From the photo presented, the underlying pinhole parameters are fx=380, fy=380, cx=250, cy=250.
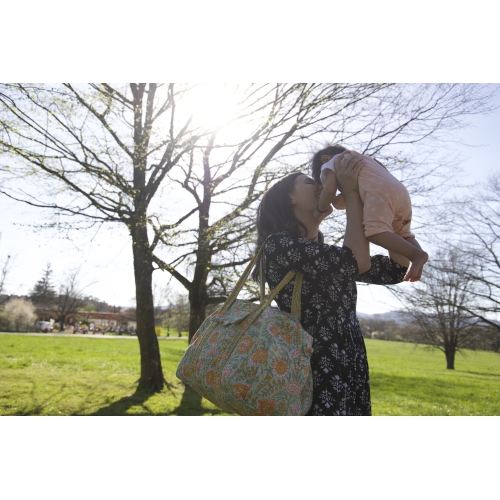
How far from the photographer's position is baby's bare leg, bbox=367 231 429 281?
1.01m

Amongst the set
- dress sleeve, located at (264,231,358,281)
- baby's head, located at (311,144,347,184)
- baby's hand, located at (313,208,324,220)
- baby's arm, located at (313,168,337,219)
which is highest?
baby's head, located at (311,144,347,184)

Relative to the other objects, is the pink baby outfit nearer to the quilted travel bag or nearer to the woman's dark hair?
the woman's dark hair

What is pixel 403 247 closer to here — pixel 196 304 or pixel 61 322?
pixel 196 304

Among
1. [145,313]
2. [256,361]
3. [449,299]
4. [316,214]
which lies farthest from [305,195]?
[449,299]

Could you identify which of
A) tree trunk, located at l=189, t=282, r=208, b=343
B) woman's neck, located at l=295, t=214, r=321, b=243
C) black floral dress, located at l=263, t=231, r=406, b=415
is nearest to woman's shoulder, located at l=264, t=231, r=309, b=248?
black floral dress, located at l=263, t=231, r=406, b=415

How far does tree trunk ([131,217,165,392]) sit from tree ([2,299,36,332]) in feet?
12.3

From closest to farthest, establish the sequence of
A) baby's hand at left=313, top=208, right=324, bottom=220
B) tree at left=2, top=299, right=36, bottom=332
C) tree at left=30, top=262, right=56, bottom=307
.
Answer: baby's hand at left=313, top=208, right=324, bottom=220, tree at left=2, top=299, right=36, bottom=332, tree at left=30, top=262, right=56, bottom=307

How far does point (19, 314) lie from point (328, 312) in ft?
30.9

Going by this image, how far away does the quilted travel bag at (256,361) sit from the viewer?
873mm

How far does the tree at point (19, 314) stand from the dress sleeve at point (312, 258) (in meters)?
8.03
